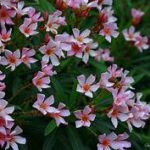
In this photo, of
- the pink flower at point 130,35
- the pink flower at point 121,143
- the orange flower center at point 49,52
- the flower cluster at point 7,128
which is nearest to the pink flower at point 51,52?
the orange flower center at point 49,52

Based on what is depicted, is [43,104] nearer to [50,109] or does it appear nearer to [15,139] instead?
[50,109]

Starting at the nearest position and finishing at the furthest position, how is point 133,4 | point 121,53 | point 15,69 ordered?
point 15,69 < point 121,53 < point 133,4

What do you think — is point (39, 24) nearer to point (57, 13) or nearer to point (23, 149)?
point (57, 13)

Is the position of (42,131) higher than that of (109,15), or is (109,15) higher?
(109,15)

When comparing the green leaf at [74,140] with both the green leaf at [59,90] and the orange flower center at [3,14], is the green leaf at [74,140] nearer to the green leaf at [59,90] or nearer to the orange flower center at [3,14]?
the green leaf at [59,90]

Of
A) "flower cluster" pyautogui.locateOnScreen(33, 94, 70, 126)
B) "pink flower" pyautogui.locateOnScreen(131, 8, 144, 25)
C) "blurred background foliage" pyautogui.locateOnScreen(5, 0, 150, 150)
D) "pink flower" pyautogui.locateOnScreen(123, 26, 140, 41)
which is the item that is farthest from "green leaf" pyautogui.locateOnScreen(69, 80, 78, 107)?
"pink flower" pyautogui.locateOnScreen(131, 8, 144, 25)

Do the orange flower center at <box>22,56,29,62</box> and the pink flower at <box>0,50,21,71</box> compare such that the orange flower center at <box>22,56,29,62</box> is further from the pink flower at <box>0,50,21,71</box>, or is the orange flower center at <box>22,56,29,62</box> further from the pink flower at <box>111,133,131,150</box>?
the pink flower at <box>111,133,131,150</box>

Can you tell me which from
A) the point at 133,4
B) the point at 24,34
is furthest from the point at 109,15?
the point at 133,4

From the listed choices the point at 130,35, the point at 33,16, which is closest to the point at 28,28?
the point at 33,16
